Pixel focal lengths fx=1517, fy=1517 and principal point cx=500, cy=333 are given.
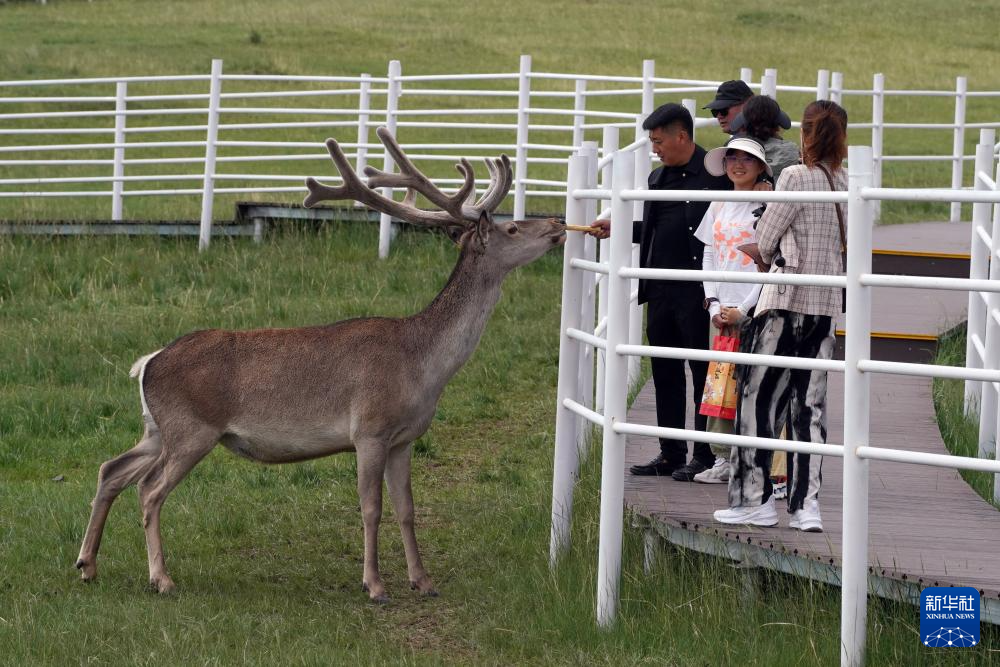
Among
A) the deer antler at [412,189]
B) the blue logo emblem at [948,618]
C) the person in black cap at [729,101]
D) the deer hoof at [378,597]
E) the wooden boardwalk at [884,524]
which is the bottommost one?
the deer hoof at [378,597]

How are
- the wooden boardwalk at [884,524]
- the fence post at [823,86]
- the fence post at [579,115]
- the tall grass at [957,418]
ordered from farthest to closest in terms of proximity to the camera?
1. the fence post at [579,115]
2. the fence post at [823,86]
3. the tall grass at [957,418]
4. the wooden boardwalk at [884,524]

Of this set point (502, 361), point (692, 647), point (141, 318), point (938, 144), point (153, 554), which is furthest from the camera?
point (938, 144)

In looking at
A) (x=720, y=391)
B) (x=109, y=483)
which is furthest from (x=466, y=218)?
(x=109, y=483)

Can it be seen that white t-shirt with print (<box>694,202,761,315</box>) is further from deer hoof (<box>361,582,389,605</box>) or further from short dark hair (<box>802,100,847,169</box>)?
deer hoof (<box>361,582,389,605</box>)

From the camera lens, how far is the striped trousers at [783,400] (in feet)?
20.9

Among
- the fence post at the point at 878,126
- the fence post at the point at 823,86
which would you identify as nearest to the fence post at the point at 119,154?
the fence post at the point at 823,86

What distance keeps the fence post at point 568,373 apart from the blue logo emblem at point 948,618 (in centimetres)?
214

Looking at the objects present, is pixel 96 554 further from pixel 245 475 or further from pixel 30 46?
pixel 30 46

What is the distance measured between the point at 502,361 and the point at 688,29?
109ft

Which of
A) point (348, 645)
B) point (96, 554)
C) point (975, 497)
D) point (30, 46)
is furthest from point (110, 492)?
point (30, 46)

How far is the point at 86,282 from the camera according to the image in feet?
46.9

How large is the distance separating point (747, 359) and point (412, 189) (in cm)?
274

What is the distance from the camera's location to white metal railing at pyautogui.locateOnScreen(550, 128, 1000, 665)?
5.23m

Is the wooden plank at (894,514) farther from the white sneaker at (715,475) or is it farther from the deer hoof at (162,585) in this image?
the deer hoof at (162,585)
